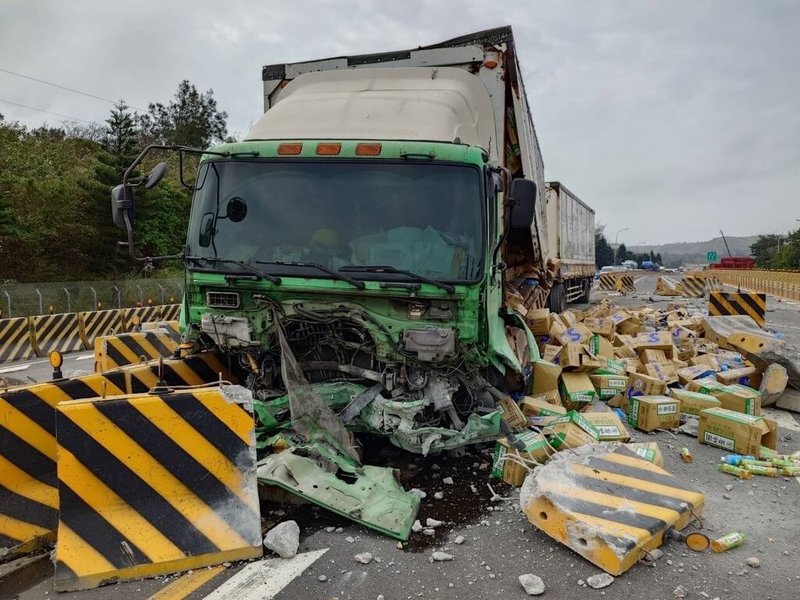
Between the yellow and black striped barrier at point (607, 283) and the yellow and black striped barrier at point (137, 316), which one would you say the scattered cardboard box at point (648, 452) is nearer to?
the yellow and black striped barrier at point (137, 316)

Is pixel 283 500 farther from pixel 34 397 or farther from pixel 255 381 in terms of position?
pixel 34 397

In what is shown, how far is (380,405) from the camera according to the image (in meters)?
4.24

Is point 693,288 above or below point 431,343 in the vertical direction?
below

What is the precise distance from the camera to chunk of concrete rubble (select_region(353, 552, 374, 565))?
3275 mm

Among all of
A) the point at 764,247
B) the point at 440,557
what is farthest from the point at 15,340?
the point at 764,247

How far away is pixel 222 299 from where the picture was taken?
4469mm

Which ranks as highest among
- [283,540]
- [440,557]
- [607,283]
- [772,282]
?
[772,282]

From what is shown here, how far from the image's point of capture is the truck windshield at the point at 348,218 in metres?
4.30

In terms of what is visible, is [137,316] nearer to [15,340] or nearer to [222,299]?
[15,340]

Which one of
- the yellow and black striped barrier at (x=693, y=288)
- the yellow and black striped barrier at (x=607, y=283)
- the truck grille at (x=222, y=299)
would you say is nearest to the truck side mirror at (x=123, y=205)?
the truck grille at (x=222, y=299)

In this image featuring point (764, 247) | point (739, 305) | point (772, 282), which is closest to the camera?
point (739, 305)

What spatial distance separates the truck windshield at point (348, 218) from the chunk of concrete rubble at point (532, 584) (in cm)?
200

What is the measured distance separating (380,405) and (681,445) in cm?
310

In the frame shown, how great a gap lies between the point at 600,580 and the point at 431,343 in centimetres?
179
